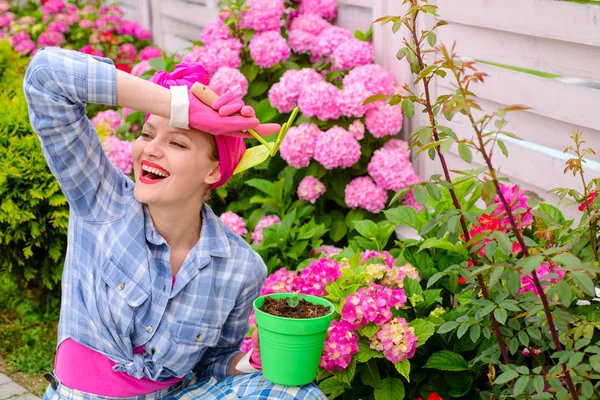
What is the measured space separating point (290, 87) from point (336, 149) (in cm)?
45

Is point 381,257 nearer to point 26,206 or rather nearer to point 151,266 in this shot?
point 151,266

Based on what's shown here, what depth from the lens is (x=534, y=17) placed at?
3.28m

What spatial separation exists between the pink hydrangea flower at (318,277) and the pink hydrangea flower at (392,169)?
1156 mm

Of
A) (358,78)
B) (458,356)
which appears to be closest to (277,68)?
(358,78)

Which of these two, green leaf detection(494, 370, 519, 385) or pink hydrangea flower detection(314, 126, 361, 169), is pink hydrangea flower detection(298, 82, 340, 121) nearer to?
pink hydrangea flower detection(314, 126, 361, 169)

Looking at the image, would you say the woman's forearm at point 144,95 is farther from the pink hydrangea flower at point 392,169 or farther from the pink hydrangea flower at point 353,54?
the pink hydrangea flower at point 353,54

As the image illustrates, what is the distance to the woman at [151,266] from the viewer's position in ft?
7.52

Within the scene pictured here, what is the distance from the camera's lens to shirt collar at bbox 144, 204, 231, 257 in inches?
95.7

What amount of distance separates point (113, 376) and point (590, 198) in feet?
4.87

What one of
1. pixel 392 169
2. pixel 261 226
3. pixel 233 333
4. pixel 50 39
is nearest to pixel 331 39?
pixel 392 169

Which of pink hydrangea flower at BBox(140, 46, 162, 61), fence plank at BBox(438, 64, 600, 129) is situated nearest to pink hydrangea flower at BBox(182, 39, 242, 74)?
fence plank at BBox(438, 64, 600, 129)

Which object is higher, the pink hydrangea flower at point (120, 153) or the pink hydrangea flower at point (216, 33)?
the pink hydrangea flower at point (216, 33)

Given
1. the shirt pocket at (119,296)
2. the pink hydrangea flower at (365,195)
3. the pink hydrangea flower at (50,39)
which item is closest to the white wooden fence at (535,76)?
the pink hydrangea flower at (365,195)

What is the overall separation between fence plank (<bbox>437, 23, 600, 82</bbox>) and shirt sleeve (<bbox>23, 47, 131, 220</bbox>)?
1735 mm
